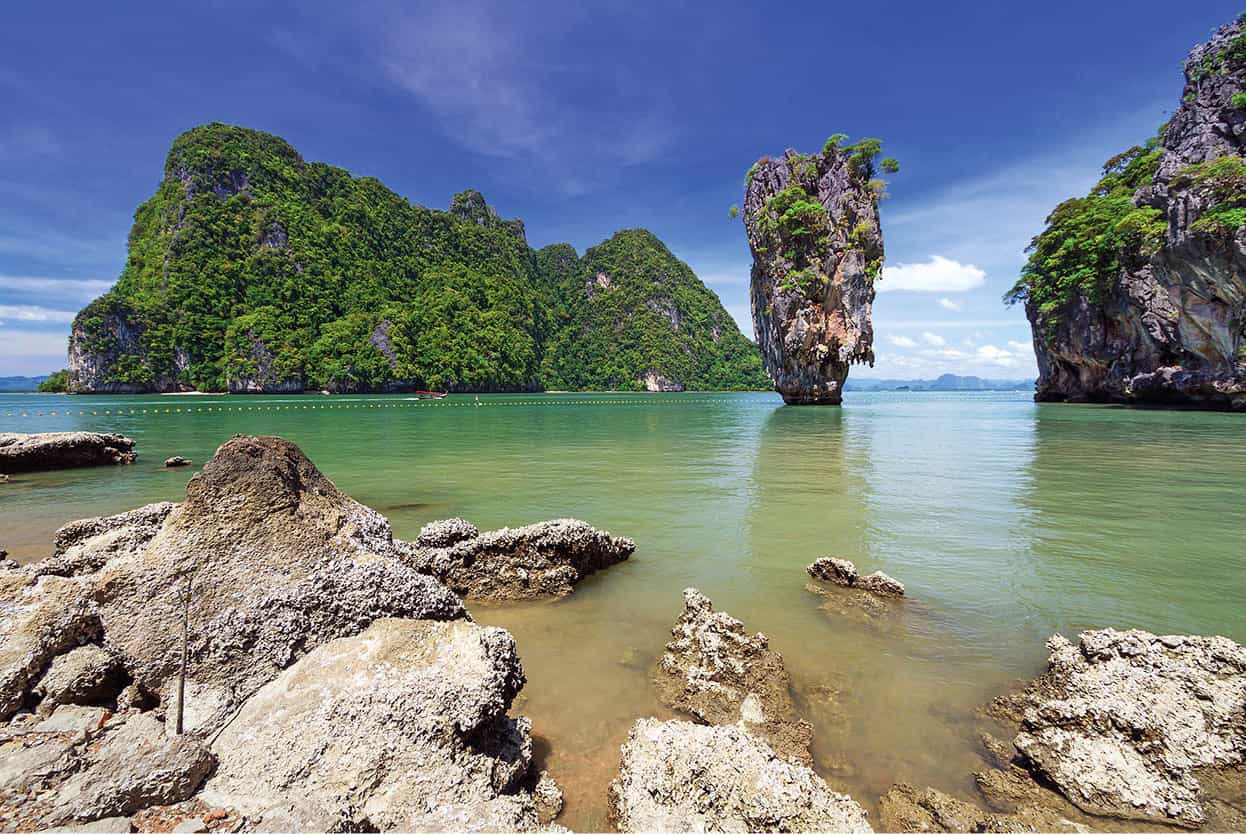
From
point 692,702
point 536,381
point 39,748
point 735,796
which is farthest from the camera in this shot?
point 536,381

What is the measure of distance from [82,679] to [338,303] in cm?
11927

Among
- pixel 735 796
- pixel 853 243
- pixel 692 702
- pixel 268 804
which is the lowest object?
pixel 692 702

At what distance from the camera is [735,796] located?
90.0 inches

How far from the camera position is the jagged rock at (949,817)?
93.4 inches

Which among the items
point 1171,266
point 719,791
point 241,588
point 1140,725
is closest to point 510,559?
point 241,588

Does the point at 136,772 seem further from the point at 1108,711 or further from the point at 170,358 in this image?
the point at 170,358

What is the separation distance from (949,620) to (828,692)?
1.83 m

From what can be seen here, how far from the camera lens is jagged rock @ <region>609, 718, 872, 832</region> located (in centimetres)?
220

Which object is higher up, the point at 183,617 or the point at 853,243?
the point at 853,243

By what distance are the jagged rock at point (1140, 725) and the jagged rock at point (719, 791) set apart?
137 centimetres

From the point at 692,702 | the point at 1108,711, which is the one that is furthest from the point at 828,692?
the point at 1108,711

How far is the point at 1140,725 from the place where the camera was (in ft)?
9.11

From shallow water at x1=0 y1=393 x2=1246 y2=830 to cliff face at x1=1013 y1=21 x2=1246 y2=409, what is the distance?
68.4 ft

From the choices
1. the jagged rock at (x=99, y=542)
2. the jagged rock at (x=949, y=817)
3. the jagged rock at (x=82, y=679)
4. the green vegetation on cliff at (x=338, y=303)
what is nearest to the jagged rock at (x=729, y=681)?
the jagged rock at (x=949, y=817)
